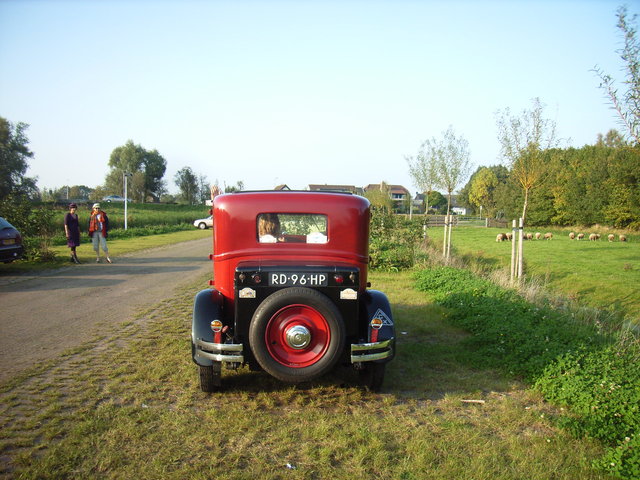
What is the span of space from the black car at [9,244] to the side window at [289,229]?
9.65m

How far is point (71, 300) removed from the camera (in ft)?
28.7

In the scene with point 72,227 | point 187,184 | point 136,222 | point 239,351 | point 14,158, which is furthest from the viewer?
point 187,184

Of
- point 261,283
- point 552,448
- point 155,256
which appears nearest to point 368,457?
point 552,448

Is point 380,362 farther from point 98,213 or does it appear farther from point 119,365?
point 98,213

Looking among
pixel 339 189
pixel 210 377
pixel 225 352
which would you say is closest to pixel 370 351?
pixel 225 352

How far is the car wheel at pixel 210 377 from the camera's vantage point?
14.6 feet

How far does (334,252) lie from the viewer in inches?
199

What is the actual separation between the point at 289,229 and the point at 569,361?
3.26 metres

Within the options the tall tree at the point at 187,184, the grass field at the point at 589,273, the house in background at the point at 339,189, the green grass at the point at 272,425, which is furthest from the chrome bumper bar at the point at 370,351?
the tall tree at the point at 187,184

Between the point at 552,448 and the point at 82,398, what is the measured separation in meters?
4.06

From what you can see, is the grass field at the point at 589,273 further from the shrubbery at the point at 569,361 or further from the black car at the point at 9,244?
the black car at the point at 9,244

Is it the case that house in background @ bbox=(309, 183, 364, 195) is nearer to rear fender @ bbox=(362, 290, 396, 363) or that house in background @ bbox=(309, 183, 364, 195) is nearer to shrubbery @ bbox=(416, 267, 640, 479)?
rear fender @ bbox=(362, 290, 396, 363)

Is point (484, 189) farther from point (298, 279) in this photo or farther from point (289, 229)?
point (298, 279)

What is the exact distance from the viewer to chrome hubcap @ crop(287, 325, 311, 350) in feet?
13.5
